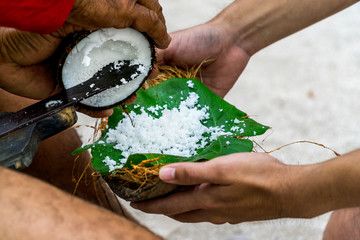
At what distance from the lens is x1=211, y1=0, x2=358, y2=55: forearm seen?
1.44 metres

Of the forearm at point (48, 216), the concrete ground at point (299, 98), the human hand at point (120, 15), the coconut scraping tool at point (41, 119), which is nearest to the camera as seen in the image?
the forearm at point (48, 216)

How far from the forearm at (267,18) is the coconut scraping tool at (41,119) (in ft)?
1.74

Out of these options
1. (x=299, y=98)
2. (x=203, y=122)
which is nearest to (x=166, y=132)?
(x=203, y=122)

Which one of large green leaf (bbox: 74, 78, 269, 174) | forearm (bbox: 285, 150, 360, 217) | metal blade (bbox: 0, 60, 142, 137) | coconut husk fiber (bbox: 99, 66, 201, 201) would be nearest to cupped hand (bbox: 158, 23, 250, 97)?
large green leaf (bbox: 74, 78, 269, 174)

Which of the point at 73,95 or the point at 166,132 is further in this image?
the point at 166,132

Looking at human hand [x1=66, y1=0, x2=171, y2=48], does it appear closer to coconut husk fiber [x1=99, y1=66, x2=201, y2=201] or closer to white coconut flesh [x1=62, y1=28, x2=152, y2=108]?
white coconut flesh [x1=62, y1=28, x2=152, y2=108]

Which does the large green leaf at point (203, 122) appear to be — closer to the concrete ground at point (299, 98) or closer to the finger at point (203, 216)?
the finger at point (203, 216)

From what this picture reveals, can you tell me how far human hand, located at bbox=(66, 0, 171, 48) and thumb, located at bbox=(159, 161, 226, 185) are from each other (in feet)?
1.11

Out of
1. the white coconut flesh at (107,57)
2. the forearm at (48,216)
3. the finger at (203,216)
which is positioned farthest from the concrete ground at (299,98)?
the forearm at (48,216)

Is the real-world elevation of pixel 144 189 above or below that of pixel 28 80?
below

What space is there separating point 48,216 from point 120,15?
49 centimetres

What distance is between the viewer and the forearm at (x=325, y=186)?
2.99 feet

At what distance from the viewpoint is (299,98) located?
2.10 meters

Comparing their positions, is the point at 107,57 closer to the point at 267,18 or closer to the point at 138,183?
the point at 138,183
